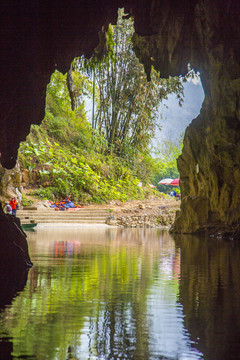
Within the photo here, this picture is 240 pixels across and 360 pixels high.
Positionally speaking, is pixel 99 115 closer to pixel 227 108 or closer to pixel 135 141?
pixel 135 141

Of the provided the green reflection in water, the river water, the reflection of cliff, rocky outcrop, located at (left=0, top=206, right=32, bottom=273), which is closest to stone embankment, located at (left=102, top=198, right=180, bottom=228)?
the reflection of cliff

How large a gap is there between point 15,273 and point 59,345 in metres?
3.57

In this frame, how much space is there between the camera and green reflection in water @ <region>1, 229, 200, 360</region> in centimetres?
295

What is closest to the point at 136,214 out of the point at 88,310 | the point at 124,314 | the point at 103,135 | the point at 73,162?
the point at 73,162

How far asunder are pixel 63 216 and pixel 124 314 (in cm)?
2080

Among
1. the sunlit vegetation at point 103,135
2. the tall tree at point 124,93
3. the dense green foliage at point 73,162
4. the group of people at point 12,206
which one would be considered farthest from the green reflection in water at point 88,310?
the tall tree at point 124,93

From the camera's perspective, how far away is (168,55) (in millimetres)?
11172

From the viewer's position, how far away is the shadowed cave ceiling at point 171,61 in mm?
6641

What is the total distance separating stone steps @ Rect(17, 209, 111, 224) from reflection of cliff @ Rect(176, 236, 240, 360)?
15481 millimetres

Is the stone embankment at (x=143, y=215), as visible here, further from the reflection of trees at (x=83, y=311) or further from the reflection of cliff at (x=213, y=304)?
the reflection of trees at (x=83, y=311)

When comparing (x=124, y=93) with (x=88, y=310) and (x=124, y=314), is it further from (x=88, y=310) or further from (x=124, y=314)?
(x=124, y=314)

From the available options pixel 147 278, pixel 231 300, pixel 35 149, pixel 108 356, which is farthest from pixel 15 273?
pixel 35 149

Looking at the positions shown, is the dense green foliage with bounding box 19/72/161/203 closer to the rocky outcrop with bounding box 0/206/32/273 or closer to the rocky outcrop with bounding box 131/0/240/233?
the rocky outcrop with bounding box 131/0/240/233

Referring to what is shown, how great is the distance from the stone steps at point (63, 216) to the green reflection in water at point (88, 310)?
51.0 ft
